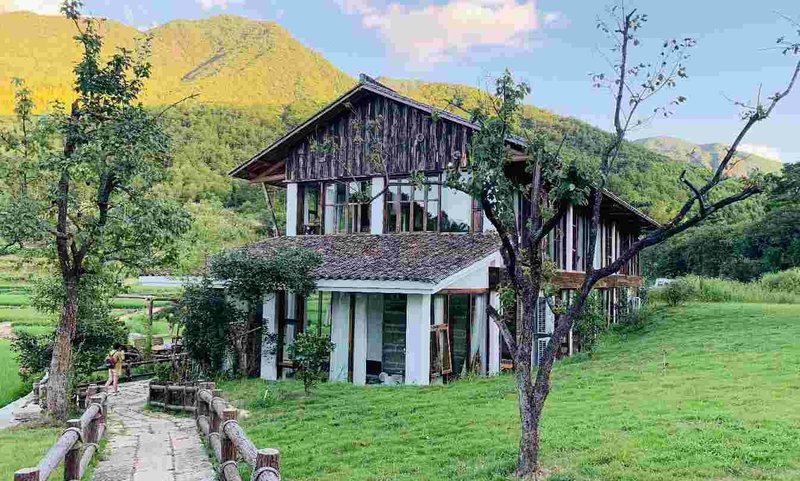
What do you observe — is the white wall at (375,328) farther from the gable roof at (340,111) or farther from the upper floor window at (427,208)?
the gable roof at (340,111)

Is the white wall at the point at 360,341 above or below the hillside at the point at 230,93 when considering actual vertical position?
below

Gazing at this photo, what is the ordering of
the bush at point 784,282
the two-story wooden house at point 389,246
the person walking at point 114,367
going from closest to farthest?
the two-story wooden house at point 389,246, the person walking at point 114,367, the bush at point 784,282

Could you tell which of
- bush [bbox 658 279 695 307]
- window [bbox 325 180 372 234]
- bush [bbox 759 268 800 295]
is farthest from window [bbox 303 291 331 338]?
bush [bbox 759 268 800 295]

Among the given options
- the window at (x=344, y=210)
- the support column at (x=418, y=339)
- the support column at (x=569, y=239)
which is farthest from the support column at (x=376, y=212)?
the support column at (x=569, y=239)

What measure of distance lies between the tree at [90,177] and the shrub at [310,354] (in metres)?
3.21

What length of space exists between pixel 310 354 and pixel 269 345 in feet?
12.1

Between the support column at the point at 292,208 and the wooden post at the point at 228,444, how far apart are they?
1265 centimetres

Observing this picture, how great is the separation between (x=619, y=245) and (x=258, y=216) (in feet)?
115

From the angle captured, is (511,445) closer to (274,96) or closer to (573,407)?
(573,407)

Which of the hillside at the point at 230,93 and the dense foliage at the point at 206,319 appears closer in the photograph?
the dense foliage at the point at 206,319

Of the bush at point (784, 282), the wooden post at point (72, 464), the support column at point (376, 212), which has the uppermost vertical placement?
the support column at point (376, 212)

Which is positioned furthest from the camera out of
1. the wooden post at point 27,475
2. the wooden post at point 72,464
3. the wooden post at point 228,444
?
the wooden post at point 228,444

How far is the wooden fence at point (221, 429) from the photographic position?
213 inches

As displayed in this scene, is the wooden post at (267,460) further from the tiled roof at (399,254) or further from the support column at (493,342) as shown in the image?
the support column at (493,342)
